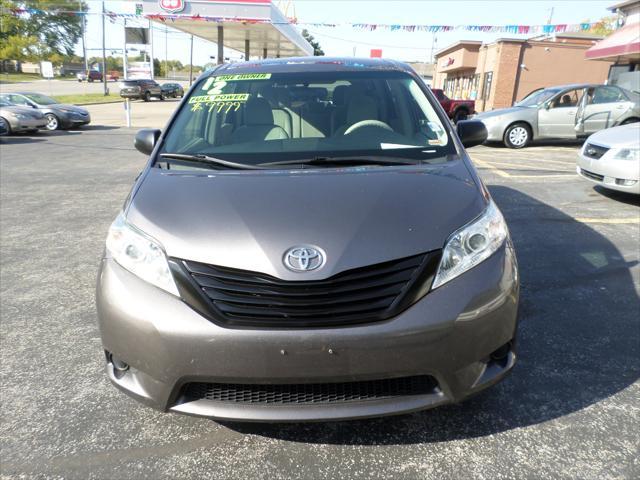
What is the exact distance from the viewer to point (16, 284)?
4.09 meters

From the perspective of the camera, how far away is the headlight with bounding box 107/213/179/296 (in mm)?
2008

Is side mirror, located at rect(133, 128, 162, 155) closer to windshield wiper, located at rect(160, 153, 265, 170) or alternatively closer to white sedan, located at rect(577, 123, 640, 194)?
windshield wiper, located at rect(160, 153, 265, 170)

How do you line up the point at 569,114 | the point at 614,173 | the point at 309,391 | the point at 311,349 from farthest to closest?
the point at 569,114 < the point at 614,173 < the point at 309,391 < the point at 311,349

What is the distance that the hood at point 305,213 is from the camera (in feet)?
6.37

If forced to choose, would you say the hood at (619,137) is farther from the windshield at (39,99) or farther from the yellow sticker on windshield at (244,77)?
the windshield at (39,99)

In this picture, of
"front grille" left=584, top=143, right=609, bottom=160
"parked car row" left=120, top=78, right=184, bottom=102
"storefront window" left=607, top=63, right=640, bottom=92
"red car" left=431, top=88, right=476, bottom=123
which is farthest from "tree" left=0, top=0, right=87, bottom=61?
"front grille" left=584, top=143, right=609, bottom=160

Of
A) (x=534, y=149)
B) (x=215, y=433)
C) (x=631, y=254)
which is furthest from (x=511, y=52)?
(x=215, y=433)

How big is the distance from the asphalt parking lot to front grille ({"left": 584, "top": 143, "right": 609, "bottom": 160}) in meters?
2.60

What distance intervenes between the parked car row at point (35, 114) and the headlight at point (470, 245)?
53.6 ft

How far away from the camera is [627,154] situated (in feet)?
21.0

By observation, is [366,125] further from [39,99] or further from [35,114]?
[39,99]

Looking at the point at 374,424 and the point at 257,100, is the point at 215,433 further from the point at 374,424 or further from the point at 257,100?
the point at 257,100

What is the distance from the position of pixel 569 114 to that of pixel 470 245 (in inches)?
493

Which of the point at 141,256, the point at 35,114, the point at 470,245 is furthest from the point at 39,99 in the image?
the point at 470,245
